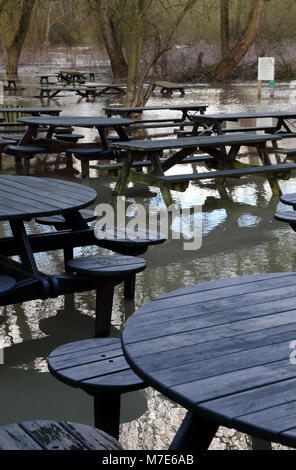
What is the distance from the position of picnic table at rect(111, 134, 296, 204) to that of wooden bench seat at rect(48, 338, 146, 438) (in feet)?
13.1

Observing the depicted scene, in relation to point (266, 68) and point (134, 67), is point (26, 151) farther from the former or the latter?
point (266, 68)

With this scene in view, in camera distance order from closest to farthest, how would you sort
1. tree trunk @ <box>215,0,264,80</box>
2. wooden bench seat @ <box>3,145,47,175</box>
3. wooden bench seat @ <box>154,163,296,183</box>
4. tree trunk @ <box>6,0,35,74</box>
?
wooden bench seat @ <box>154,163,296,183</box> → wooden bench seat @ <box>3,145,47,175</box> → tree trunk @ <box>215,0,264,80</box> → tree trunk @ <box>6,0,35,74</box>

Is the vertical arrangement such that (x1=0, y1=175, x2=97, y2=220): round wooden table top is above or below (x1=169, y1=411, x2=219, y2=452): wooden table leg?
above

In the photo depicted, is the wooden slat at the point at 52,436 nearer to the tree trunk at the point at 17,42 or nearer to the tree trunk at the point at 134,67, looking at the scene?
the tree trunk at the point at 134,67

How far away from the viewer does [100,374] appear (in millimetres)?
2350

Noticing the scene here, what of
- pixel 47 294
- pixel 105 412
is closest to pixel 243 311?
pixel 105 412

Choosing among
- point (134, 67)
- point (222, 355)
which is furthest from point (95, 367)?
point (134, 67)

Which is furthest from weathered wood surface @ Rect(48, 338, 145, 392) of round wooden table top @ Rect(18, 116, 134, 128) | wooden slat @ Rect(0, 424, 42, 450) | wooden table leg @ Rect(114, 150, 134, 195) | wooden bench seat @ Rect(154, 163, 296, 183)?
round wooden table top @ Rect(18, 116, 134, 128)

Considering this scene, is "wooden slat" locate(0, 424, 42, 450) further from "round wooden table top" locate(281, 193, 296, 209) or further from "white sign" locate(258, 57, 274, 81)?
"white sign" locate(258, 57, 274, 81)

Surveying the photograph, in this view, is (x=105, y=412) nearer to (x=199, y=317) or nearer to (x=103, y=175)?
(x=199, y=317)

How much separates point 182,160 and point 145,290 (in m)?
3.36

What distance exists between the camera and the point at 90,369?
94.2 inches

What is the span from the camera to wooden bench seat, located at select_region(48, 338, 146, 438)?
228cm

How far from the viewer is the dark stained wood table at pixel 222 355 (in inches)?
62.7
